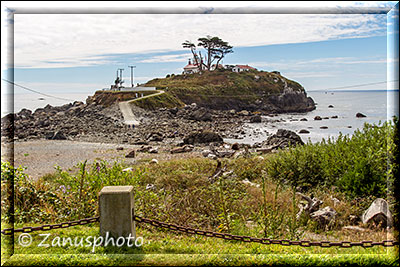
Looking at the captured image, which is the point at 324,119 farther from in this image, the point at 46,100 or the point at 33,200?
the point at 33,200

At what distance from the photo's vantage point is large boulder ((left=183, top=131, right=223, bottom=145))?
14930 mm

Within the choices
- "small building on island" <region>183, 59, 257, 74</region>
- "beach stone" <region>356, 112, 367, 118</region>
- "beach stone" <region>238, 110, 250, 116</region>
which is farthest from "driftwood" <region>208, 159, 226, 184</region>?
"beach stone" <region>238, 110, 250, 116</region>

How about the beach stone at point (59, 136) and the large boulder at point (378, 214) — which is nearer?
the large boulder at point (378, 214)

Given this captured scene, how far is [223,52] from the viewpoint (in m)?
11.9

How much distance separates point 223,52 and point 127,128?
621cm

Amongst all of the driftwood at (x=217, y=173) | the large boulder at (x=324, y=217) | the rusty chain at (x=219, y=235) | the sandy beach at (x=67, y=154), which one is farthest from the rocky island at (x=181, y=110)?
the rusty chain at (x=219, y=235)

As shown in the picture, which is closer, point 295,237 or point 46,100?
point 295,237

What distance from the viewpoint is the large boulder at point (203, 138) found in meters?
14.9

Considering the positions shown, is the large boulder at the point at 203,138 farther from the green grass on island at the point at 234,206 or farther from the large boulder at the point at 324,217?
the large boulder at the point at 324,217

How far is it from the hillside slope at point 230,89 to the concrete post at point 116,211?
41.4ft

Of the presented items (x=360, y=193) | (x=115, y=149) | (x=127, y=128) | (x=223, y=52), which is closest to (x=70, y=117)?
(x=127, y=128)

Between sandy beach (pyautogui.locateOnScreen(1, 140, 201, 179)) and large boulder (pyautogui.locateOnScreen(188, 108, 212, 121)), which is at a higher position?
large boulder (pyautogui.locateOnScreen(188, 108, 212, 121))

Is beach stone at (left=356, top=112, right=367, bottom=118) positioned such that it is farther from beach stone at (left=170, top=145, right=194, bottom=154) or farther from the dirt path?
the dirt path

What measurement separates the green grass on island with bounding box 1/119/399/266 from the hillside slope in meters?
8.70
